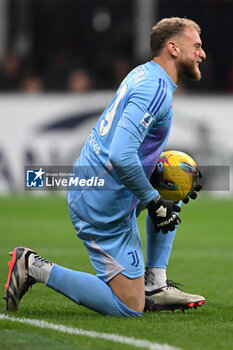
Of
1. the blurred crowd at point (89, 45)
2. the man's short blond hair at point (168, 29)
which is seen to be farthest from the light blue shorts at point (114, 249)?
the blurred crowd at point (89, 45)

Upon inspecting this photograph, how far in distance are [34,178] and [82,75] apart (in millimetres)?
9860

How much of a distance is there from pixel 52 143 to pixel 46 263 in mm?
9425

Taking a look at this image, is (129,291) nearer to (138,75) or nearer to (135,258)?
(135,258)

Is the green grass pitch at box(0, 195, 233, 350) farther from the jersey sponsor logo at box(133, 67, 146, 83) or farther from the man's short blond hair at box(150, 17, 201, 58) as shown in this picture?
the man's short blond hair at box(150, 17, 201, 58)

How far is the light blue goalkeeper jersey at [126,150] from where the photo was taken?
4.93m

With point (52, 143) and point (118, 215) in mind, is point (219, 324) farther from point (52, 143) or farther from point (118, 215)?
point (52, 143)

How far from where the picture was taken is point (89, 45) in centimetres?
1770

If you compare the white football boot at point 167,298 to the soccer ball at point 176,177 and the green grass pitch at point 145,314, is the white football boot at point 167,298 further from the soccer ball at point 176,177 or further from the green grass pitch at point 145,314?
the soccer ball at point 176,177

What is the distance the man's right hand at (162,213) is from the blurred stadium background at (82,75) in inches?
365

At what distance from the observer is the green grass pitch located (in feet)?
14.2

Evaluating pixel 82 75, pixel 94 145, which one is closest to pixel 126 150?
pixel 94 145

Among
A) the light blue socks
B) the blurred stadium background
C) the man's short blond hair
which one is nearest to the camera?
the light blue socks

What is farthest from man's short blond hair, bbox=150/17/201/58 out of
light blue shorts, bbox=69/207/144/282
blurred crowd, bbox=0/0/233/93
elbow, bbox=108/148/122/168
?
blurred crowd, bbox=0/0/233/93

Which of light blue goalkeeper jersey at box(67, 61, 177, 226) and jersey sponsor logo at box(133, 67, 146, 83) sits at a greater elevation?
jersey sponsor logo at box(133, 67, 146, 83)
